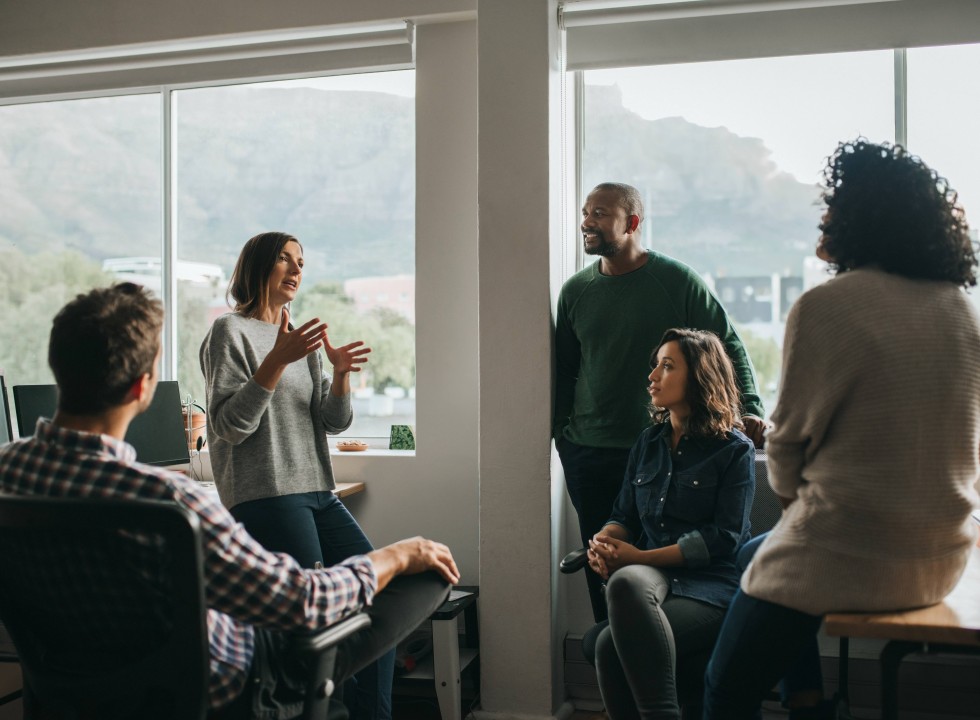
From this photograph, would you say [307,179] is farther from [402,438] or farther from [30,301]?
[30,301]

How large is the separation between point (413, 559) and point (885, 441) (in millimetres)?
886

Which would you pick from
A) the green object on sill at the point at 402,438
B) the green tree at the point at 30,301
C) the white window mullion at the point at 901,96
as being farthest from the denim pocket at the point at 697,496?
the green tree at the point at 30,301

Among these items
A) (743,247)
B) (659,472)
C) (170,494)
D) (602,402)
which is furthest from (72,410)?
(743,247)

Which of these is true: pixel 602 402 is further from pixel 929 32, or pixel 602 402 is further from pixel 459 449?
pixel 929 32

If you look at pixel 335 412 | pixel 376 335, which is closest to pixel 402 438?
pixel 376 335

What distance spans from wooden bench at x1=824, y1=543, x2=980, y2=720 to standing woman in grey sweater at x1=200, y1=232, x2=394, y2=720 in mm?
1318

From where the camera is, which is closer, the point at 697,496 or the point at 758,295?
the point at 697,496

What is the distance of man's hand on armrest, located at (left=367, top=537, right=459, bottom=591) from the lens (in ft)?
5.45

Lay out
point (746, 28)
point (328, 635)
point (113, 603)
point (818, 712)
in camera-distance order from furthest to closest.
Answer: point (746, 28) < point (818, 712) < point (328, 635) < point (113, 603)

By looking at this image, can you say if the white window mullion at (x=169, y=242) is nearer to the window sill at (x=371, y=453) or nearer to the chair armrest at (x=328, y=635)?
the window sill at (x=371, y=453)

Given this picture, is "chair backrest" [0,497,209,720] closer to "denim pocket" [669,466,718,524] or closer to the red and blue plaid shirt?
the red and blue plaid shirt

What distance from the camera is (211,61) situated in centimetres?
369

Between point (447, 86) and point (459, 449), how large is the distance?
140 cm

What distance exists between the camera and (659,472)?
→ 2.45m
